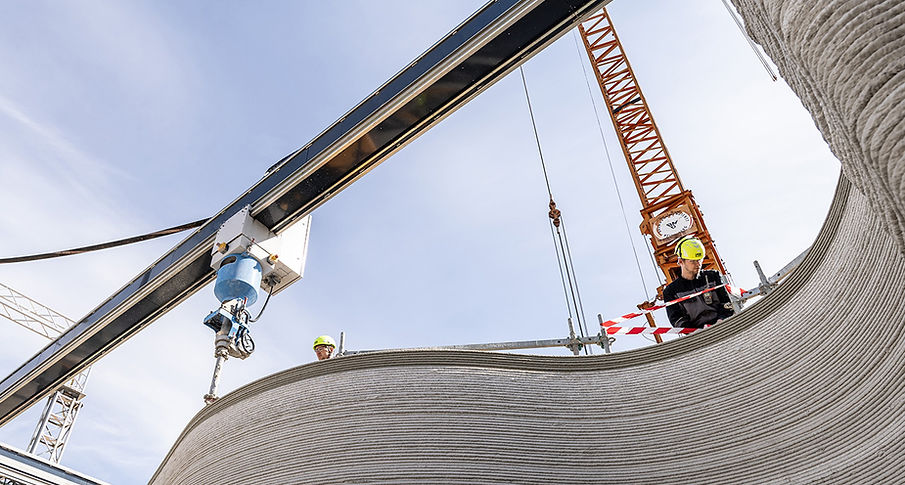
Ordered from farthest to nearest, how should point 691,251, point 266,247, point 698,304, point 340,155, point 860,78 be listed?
Answer: point 266,247 < point 340,155 < point 691,251 < point 698,304 < point 860,78

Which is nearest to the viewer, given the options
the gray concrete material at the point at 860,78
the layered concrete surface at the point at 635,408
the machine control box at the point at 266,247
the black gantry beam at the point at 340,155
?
the gray concrete material at the point at 860,78

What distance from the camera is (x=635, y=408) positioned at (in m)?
4.41

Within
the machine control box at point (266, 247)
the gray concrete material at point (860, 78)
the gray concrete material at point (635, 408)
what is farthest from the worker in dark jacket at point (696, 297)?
the gray concrete material at point (860, 78)

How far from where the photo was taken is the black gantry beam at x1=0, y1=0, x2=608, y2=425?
19.2ft

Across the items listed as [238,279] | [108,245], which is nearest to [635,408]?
[238,279]

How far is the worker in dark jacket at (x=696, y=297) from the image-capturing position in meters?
6.25

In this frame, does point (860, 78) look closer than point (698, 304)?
Yes

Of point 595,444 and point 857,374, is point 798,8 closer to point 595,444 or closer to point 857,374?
point 857,374

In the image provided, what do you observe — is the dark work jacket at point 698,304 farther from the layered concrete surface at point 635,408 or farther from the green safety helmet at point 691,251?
the layered concrete surface at point 635,408

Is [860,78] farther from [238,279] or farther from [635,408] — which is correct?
[238,279]

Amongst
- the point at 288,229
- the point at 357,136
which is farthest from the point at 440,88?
the point at 288,229

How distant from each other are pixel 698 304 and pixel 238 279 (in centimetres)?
460

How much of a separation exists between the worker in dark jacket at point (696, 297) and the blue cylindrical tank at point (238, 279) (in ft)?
13.8

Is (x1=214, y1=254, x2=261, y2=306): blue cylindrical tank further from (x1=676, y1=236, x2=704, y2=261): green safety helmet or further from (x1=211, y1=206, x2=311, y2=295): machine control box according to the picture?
(x1=676, y1=236, x2=704, y2=261): green safety helmet
